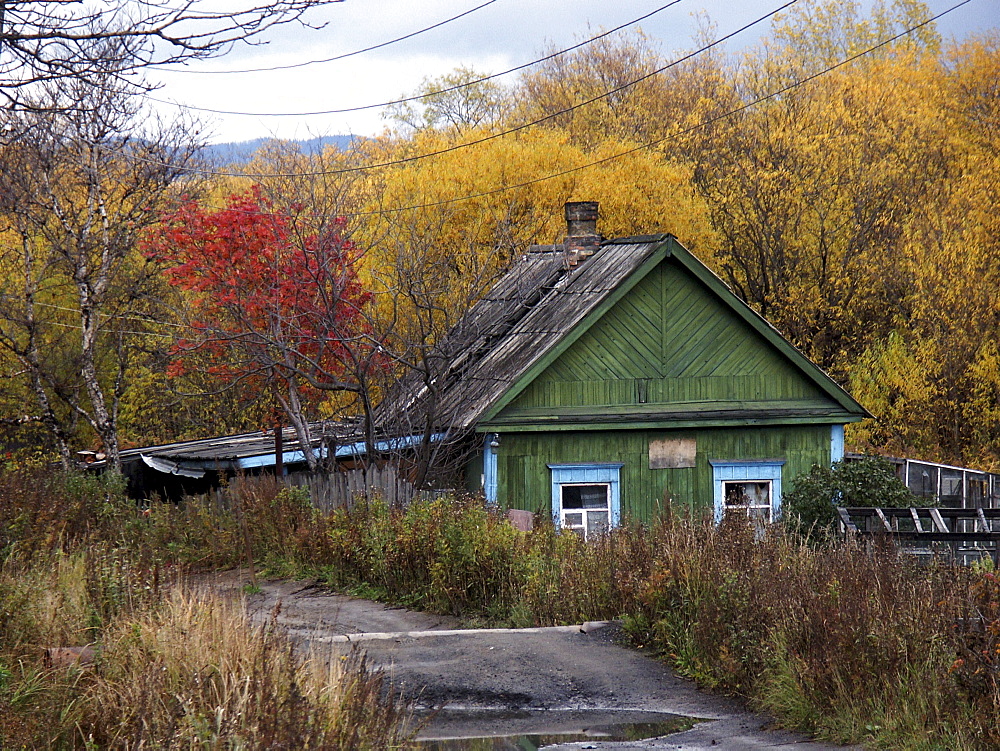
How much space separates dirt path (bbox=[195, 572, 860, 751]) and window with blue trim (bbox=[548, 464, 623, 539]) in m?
8.28

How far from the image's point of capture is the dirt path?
7836 millimetres

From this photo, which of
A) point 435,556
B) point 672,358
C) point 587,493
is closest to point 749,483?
point 672,358

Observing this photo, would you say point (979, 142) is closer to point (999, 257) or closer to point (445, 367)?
point (999, 257)

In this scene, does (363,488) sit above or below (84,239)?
below

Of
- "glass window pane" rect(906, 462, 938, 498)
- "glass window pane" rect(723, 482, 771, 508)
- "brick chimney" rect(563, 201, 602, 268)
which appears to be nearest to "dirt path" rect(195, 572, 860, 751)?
"glass window pane" rect(723, 482, 771, 508)

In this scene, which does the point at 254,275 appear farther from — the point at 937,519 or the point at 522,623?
the point at 937,519

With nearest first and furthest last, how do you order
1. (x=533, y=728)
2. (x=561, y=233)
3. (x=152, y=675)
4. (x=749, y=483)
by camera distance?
1. (x=152, y=675)
2. (x=533, y=728)
3. (x=749, y=483)
4. (x=561, y=233)

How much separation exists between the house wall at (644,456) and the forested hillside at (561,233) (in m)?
4.58

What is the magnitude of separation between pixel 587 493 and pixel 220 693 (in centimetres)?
1345

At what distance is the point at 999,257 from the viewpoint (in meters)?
28.5

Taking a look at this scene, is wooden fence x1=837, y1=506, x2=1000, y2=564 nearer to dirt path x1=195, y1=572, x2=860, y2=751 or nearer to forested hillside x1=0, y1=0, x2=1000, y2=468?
dirt path x1=195, y1=572, x2=860, y2=751

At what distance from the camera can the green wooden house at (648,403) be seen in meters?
18.7

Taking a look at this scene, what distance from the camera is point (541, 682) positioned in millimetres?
8984

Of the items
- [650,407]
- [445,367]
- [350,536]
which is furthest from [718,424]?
[350,536]
